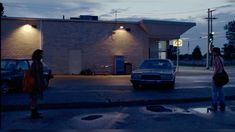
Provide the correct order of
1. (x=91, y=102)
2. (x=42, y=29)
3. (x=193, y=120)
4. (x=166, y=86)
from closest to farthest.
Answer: (x=193, y=120) < (x=91, y=102) < (x=166, y=86) < (x=42, y=29)

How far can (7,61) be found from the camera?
22469 millimetres

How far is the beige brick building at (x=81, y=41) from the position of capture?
39.9 m

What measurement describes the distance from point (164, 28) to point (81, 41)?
7.28 m

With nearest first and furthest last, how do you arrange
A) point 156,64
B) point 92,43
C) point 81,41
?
point 156,64 < point 81,41 < point 92,43

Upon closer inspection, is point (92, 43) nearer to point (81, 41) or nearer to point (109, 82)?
point (81, 41)

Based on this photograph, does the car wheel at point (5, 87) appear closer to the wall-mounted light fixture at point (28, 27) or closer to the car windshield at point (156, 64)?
the car windshield at point (156, 64)

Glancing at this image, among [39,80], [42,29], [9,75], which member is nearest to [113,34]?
[42,29]

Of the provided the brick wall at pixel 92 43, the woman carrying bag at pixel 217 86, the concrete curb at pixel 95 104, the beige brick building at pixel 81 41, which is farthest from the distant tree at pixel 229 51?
the woman carrying bag at pixel 217 86

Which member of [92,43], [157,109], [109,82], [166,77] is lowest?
[157,109]

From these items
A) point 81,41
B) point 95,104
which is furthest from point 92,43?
point 95,104

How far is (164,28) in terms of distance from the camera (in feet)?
145

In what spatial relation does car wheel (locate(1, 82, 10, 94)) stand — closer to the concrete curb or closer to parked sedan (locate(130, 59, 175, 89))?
the concrete curb

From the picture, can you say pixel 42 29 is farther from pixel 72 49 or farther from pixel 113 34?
pixel 113 34

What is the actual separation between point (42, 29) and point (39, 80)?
2680 centimetres
